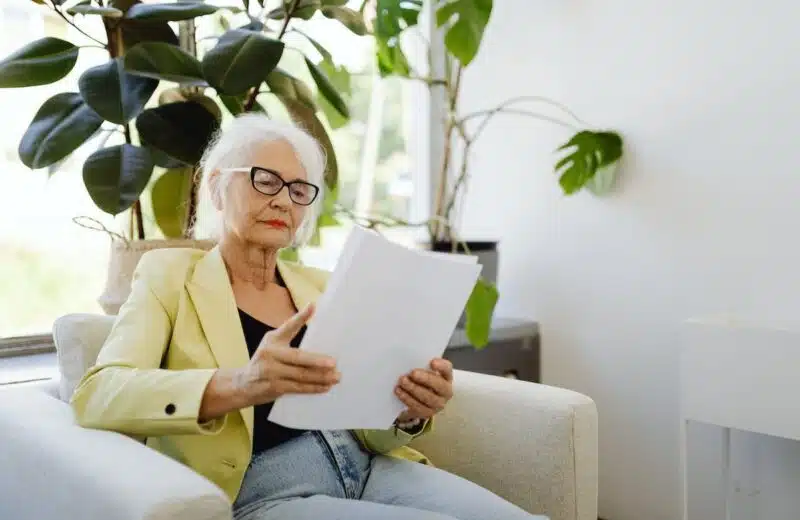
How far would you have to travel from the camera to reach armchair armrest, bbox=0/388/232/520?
0.99m

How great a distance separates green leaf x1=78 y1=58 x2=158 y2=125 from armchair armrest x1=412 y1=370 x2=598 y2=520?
0.87 metres

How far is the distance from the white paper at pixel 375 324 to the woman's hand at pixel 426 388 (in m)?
0.01

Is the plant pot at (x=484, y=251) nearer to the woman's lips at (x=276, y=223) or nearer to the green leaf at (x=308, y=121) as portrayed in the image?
the green leaf at (x=308, y=121)

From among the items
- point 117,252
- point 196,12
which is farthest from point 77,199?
point 196,12

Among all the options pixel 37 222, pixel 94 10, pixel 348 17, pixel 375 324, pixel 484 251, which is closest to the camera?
pixel 375 324

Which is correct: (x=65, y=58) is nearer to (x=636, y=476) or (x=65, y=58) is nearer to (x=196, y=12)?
(x=196, y=12)

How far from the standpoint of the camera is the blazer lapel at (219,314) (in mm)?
1401

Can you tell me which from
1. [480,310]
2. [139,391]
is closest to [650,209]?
[480,310]

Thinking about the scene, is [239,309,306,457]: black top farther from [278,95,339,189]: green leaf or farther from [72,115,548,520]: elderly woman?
[278,95,339,189]: green leaf

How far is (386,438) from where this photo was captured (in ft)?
4.93

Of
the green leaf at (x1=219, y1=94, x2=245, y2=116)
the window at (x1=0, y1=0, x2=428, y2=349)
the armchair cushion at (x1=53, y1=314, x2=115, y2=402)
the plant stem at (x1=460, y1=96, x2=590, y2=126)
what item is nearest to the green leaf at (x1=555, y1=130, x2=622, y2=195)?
the plant stem at (x1=460, y1=96, x2=590, y2=126)

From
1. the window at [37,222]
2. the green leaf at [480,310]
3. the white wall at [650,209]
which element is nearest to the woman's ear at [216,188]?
the window at [37,222]

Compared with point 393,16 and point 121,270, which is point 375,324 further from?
point 393,16

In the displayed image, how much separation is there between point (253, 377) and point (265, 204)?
0.40m
